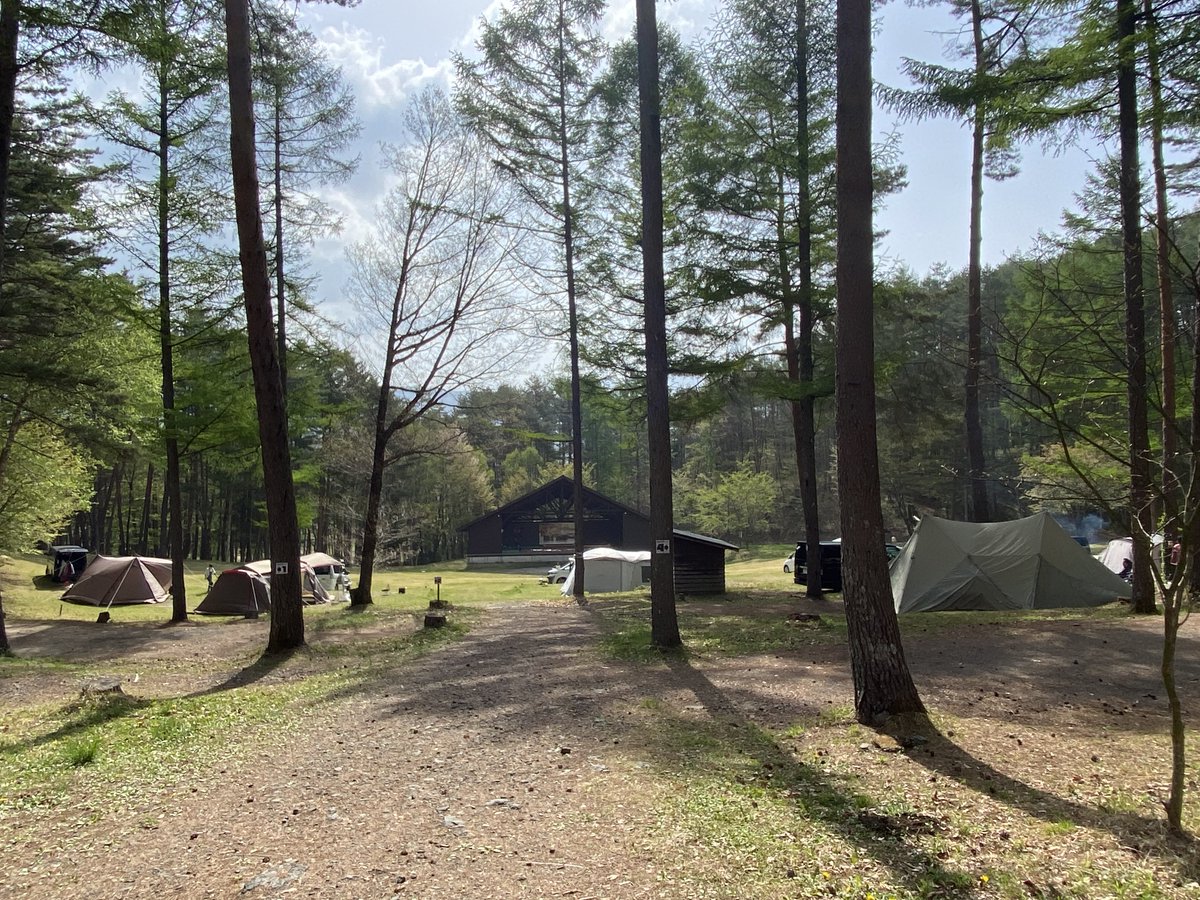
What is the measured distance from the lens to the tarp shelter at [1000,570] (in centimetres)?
1373

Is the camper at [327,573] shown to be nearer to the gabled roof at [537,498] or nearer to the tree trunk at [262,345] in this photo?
the tree trunk at [262,345]

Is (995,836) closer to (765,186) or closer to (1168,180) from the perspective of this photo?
(765,186)

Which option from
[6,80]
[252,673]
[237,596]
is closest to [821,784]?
[252,673]

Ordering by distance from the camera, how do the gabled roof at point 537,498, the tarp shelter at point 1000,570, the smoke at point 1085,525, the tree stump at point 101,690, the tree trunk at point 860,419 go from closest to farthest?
the tree trunk at point 860,419
the tree stump at point 101,690
the tarp shelter at point 1000,570
the smoke at point 1085,525
the gabled roof at point 537,498

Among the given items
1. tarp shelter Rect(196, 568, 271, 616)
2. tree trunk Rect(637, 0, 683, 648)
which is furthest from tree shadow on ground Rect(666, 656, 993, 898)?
tarp shelter Rect(196, 568, 271, 616)

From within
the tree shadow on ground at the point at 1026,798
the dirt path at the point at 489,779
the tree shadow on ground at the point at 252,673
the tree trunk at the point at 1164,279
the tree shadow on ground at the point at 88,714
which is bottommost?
the tree shadow on ground at the point at 252,673

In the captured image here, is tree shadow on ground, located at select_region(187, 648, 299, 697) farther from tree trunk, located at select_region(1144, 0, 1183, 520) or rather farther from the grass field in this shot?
tree trunk, located at select_region(1144, 0, 1183, 520)

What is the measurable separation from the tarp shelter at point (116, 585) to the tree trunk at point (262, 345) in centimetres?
1290

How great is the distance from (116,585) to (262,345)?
14.3m

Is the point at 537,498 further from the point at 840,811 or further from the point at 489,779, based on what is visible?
the point at 840,811

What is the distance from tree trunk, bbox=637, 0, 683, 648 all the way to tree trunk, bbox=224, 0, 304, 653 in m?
5.13

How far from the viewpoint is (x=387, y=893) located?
319cm

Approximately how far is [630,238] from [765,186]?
4130mm

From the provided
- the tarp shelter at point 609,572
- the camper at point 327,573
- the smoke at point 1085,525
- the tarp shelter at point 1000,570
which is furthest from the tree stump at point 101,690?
the smoke at point 1085,525
